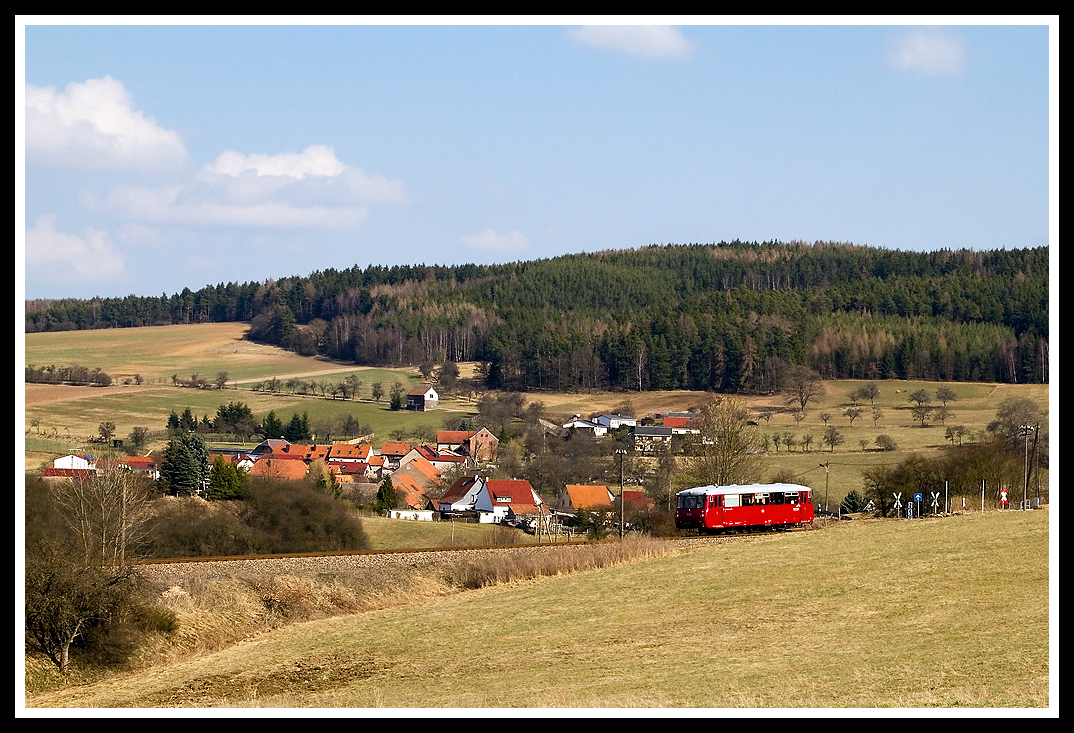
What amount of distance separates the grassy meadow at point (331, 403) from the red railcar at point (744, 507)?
49.9ft

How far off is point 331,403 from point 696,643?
79257 millimetres

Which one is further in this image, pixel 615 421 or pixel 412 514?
pixel 615 421

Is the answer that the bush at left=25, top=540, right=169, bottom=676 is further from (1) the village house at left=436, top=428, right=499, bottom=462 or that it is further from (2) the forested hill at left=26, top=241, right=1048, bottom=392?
(2) the forested hill at left=26, top=241, right=1048, bottom=392

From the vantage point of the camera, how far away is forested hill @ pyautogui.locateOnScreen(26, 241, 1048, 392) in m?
113

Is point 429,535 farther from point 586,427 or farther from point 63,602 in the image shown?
point 586,427

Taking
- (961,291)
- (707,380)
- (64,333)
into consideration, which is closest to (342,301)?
(64,333)

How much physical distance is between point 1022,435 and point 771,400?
47254 mm

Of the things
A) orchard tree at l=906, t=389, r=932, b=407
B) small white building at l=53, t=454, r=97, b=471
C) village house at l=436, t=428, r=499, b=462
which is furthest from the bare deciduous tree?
orchard tree at l=906, t=389, r=932, b=407

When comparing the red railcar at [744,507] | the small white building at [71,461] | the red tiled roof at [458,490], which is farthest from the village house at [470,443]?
the red railcar at [744,507]

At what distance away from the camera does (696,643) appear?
19500 millimetres

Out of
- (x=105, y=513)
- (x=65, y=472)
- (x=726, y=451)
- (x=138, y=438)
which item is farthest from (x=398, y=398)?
(x=105, y=513)

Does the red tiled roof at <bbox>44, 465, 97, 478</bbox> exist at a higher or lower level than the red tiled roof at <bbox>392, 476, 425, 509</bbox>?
higher

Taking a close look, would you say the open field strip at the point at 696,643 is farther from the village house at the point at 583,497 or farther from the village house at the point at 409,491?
the village house at the point at 409,491

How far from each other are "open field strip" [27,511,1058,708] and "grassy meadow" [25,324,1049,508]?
86.4ft
